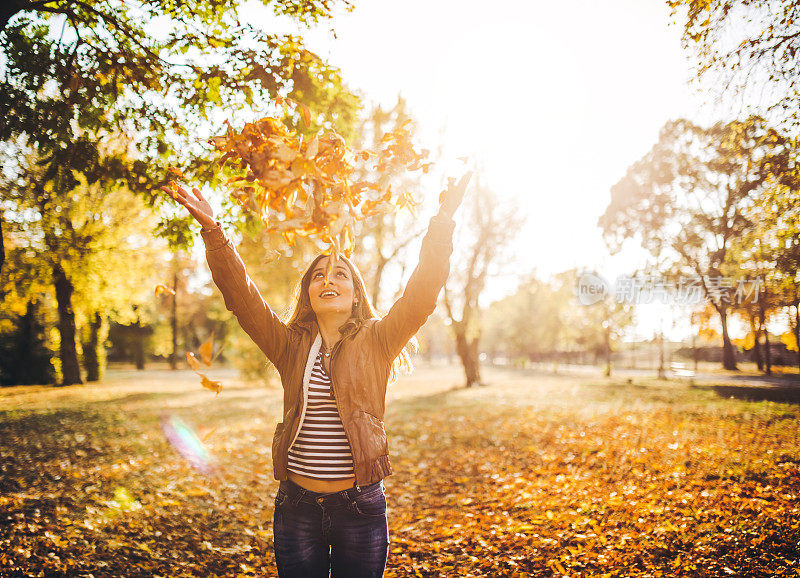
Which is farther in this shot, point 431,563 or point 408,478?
point 408,478

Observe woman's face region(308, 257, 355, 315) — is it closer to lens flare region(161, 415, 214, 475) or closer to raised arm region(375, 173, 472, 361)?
raised arm region(375, 173, 472, 361)

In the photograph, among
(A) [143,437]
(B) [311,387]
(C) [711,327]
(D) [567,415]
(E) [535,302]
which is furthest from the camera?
(E) [535,302]

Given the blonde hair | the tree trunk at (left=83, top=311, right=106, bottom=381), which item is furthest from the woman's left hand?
the tree trunk at (left=83, top=311, right=106, bottom=381)

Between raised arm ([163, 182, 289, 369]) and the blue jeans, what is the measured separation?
900mm

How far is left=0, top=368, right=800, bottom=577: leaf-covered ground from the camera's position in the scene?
5.10 meters

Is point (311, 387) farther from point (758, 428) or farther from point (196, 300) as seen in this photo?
point (196, 300)

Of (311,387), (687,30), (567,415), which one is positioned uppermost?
(687,30)

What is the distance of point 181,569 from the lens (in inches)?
204

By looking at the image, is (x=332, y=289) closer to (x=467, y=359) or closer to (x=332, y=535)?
(x=332, y=535)

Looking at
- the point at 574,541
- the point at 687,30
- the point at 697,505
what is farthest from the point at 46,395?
the point at 687,30

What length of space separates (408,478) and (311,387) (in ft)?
24.0

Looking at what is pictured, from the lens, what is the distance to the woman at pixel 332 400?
238cm

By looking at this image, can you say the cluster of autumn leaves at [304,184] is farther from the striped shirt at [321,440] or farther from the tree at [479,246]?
the tree at [479,246]

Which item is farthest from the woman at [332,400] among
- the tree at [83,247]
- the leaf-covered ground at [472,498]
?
the tree at [83,247]
